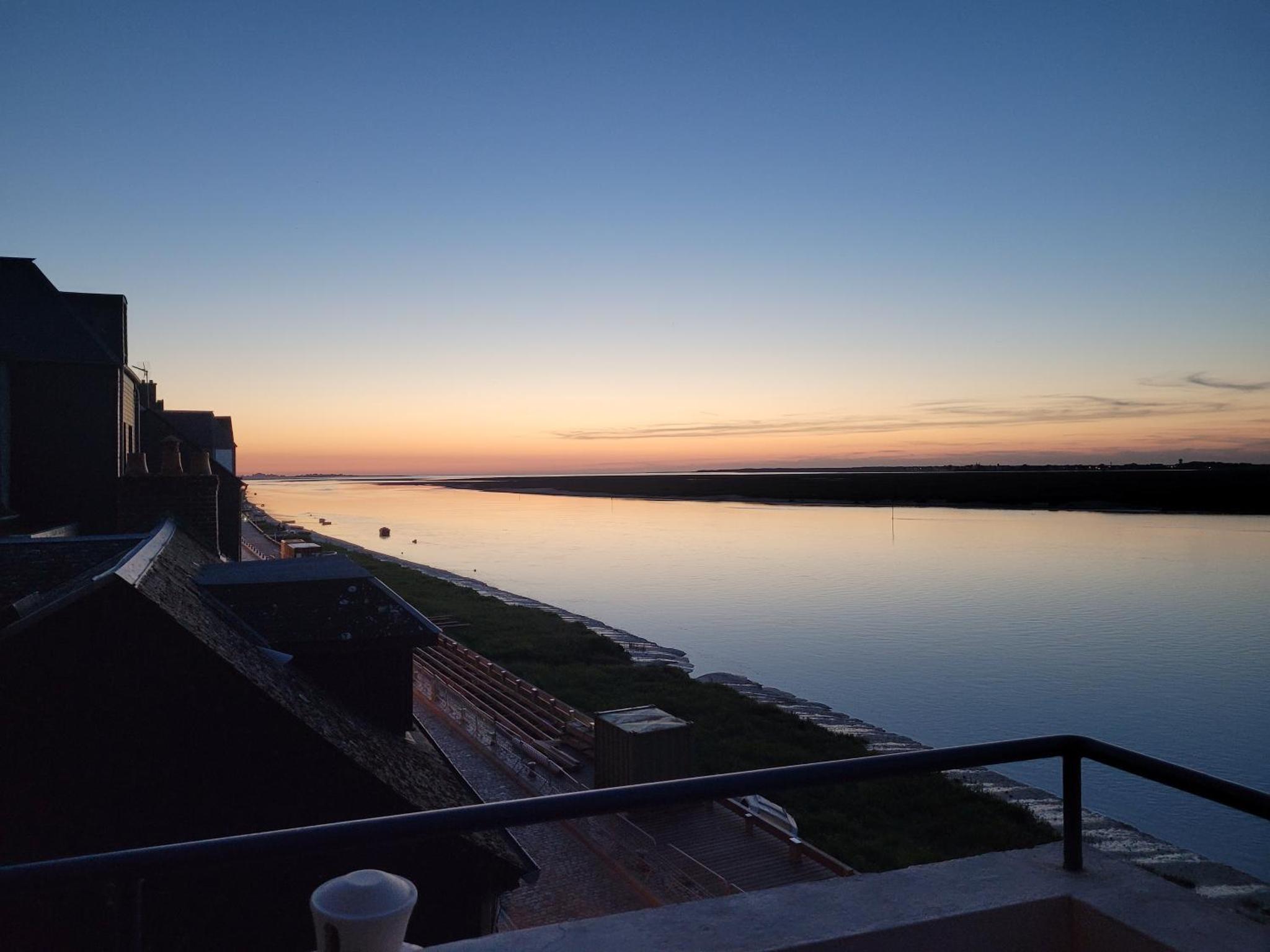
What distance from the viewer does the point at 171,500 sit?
50.8 feet

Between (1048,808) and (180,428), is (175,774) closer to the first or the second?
(1048,808)

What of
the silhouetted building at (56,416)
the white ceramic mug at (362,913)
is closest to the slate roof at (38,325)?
the silhouetted building at (56,416)

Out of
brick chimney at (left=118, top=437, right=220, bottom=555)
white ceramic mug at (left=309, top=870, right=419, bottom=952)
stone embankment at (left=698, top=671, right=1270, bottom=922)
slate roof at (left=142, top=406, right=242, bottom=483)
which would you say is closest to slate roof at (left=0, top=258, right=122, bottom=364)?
slate roof at (left=142, top=406, right=242, bottom=483)

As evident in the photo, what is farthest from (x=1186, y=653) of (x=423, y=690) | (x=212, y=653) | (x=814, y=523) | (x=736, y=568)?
(x=814, y=523)

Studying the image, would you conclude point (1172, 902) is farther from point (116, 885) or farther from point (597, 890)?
point (597, 890)

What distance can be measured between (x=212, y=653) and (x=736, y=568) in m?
54.4

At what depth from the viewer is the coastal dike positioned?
15500 mm

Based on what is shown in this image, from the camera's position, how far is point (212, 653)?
7.57 meters

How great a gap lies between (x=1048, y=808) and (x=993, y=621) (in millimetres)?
20992

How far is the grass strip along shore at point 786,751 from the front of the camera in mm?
17031

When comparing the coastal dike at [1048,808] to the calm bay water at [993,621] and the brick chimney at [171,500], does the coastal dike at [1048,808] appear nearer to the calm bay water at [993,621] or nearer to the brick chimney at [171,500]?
the calm bay water at [993,621]

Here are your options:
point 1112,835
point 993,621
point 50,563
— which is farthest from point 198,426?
point 993,621

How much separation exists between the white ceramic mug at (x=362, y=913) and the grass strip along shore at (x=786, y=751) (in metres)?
6.56

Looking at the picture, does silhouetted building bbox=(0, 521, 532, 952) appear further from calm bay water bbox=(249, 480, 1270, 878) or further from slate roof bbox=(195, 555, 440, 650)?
calm bay water bbox=(249, 480, 1270, 878)
